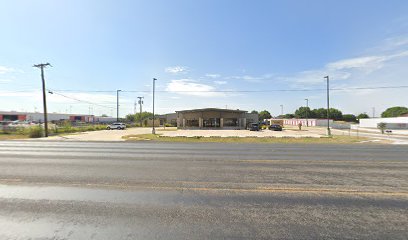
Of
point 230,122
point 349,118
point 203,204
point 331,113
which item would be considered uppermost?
point 331,113

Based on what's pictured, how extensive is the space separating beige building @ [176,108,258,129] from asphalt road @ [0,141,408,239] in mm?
44846

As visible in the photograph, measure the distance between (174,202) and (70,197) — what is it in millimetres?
2744

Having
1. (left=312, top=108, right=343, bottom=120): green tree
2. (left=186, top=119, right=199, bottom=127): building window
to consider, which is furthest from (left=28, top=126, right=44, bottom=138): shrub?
(left=312, top=108, right=343, bottom=120): green tree

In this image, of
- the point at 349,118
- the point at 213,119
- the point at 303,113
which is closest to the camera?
the point at 213,119

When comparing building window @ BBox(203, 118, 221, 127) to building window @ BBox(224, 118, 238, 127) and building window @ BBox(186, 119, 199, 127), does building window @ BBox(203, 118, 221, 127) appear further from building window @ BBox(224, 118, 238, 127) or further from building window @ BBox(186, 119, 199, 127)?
building window @ BBox(186, 119, 199, 127)

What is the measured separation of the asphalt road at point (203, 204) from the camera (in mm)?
3850

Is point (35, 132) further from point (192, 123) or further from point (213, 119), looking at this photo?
point (213, 119)

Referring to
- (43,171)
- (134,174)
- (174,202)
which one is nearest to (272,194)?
(174,202)

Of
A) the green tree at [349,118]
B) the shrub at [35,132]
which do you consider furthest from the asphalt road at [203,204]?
the green tree at [349,118]

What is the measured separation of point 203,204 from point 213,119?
4868 centimetres

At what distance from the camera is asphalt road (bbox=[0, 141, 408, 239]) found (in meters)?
3.85

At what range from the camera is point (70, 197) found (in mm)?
5629

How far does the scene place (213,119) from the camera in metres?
53.7

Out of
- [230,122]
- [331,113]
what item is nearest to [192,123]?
[230,122]
